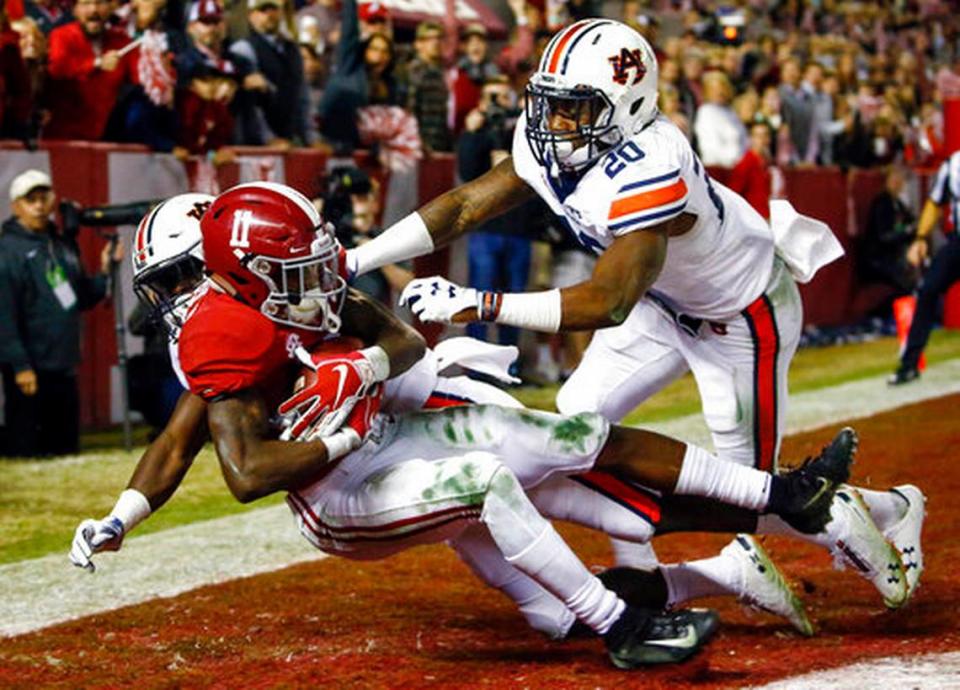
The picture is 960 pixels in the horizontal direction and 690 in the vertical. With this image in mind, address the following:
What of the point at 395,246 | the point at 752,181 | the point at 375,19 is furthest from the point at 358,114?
the point at 395,246

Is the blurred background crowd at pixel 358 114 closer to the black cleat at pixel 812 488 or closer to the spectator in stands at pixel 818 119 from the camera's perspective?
the spectator in stands at pixel 818 119

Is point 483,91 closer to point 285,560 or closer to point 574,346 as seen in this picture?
point 574,346

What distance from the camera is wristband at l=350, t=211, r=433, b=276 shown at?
515 cm

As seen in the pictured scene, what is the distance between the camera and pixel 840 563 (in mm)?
5109

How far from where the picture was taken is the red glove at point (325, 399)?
440cm

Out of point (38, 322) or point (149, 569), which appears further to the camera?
point (38, 322)

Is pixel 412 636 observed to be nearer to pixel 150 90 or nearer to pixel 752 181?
pixel 150 90

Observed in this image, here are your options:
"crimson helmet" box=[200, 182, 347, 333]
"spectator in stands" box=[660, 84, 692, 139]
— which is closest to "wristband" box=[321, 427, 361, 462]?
"crimson helmet" box=[200, 182, 347, 333]

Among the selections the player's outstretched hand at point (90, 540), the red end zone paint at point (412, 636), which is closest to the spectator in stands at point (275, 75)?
the red end zone paint at point (412, 636)

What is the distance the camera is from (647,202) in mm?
4875

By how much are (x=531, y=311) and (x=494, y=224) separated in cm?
672

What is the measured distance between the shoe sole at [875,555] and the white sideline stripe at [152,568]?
7.40 ft

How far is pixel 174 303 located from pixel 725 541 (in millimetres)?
2728

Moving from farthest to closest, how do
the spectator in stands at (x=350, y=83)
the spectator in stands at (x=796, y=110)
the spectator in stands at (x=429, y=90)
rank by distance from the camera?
the spectator in stands at (x=796, y=110), the spectator in stands at (x=429, y=90), the spectator in stands at (x=350, y=83)
